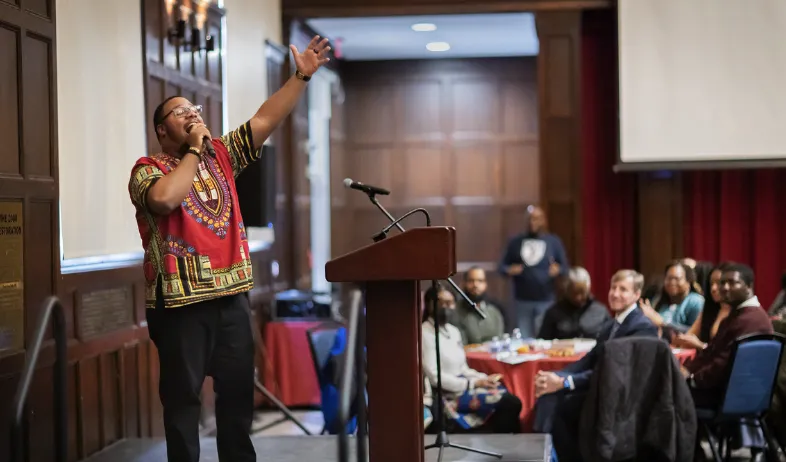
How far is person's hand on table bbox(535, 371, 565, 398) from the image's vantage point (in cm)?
486

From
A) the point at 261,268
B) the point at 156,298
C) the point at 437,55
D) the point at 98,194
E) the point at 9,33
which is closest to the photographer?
the point at 156,298

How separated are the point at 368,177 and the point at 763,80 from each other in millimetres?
4850

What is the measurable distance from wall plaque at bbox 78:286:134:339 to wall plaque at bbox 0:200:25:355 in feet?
1.91

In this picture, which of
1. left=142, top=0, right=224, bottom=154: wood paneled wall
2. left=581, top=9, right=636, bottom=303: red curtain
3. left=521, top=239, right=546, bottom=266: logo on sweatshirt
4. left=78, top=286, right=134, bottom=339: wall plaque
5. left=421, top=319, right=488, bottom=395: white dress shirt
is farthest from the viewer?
left=581, top=9, right=636, bottom=303: red curtain

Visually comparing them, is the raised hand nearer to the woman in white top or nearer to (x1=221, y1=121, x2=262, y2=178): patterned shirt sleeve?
(x1=221, y1=121, x2=262, y2=178): patterned shirt sleeve

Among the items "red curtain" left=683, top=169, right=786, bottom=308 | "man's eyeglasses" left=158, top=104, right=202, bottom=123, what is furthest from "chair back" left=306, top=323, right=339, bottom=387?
"red curtain" left=683, top=169, right=786, bottom=308

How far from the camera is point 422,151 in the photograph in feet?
38.1

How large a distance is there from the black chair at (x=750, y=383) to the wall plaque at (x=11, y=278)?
3.13 metres

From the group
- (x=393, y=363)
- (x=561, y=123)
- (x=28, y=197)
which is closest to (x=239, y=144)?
(x=393, y=363)

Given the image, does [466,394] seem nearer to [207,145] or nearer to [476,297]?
[476,297]

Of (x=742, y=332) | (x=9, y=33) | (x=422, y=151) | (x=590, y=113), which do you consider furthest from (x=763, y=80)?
(x=9, y=33)

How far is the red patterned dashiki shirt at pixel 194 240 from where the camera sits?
312cm

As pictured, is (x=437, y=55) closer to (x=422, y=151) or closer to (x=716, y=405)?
(x=422, y=151)

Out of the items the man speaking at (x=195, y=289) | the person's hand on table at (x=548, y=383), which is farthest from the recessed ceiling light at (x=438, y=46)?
the man speaking at (x=195, y=289)
